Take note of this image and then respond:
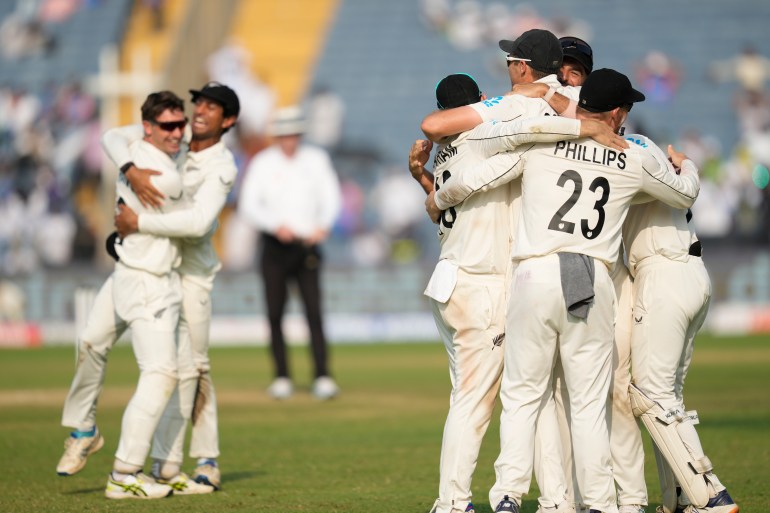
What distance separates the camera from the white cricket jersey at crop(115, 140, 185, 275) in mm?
7638

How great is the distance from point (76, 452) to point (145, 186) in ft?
5.41

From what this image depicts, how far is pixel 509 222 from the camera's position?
6.55m

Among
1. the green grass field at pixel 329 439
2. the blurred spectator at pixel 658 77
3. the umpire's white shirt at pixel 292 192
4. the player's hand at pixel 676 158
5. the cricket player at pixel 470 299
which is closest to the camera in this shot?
the cricket player at pixel 470 299

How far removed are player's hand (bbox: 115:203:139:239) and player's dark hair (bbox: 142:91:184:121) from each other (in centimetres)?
58

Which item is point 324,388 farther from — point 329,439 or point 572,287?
point 572,287

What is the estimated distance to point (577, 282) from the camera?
597cm

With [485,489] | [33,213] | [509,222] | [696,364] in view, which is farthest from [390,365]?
[33,213]

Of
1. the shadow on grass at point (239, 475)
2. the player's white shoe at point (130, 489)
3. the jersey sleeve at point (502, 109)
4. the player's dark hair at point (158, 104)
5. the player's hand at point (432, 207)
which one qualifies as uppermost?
the player's dark hair at point (158, 104)

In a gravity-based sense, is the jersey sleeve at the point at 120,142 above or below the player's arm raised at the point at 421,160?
above

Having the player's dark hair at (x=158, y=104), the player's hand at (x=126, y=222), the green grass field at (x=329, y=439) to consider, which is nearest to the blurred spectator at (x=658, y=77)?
the green grass field at (x=329, y=439)

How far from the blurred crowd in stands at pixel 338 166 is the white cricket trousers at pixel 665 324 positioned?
748 inches

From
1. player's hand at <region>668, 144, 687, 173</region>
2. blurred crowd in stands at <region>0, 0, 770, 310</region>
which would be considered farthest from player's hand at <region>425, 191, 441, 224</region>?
blurred crowd in stands at <region>0, 0, 770, 310</region>

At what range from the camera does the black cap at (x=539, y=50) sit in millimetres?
6410

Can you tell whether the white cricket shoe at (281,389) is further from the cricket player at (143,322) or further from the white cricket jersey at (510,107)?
the white cricket jersey at (510,107)
